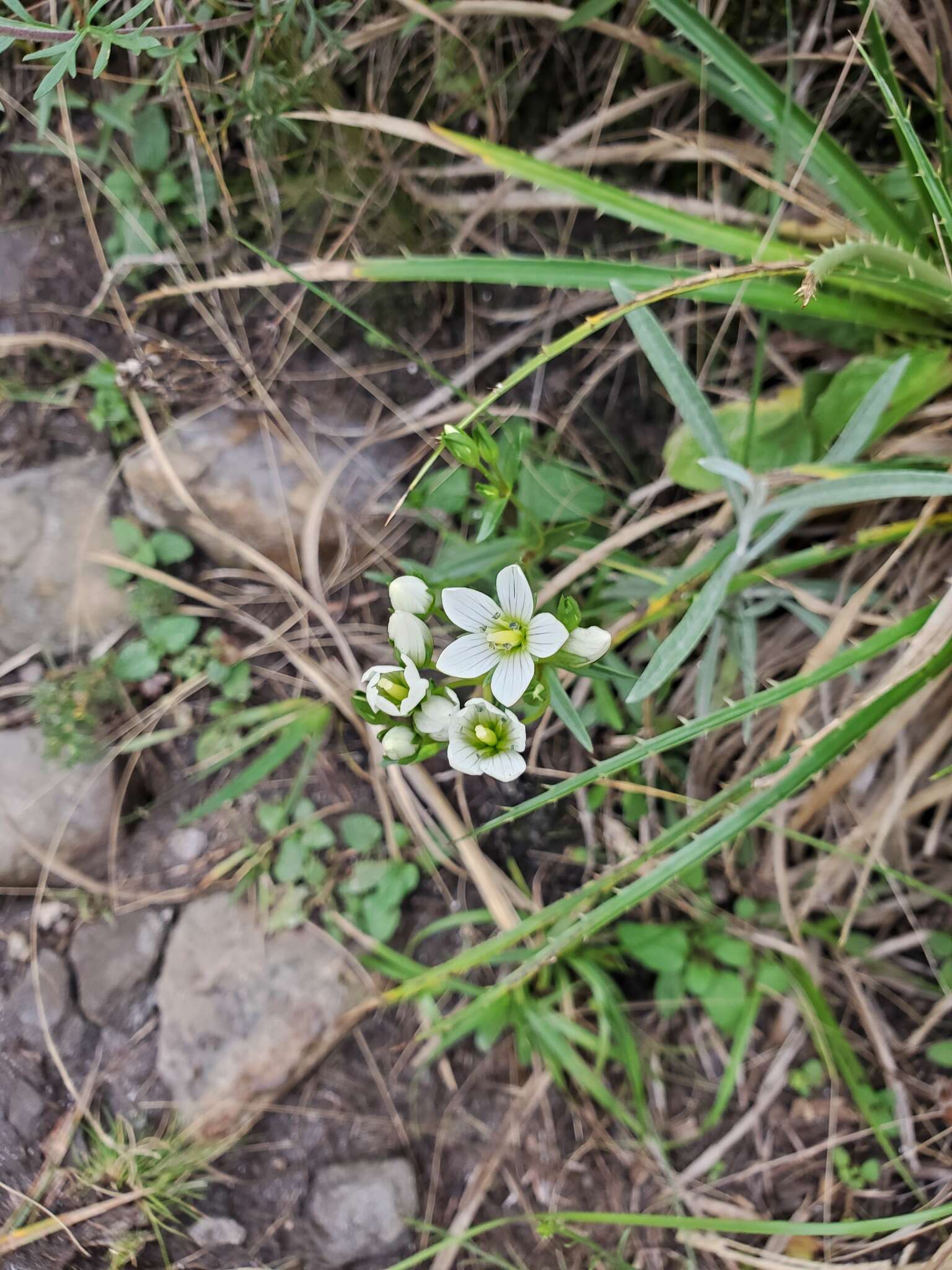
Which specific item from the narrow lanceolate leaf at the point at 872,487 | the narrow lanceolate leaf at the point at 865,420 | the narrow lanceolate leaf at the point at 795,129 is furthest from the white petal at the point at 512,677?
the narrow lanceolate leaf at the point at 795,129

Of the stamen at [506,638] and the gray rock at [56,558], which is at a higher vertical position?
the stamen at [506,638]

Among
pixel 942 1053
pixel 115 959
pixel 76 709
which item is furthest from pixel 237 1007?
pixel 942 1053

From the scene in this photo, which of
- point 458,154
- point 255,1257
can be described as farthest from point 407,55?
point 255,1257

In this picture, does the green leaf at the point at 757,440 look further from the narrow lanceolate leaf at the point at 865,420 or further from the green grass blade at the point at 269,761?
the green grass blade at the point at 269,761

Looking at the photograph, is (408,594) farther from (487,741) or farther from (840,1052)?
(840,1052)

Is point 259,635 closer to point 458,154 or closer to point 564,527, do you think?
point 564,527

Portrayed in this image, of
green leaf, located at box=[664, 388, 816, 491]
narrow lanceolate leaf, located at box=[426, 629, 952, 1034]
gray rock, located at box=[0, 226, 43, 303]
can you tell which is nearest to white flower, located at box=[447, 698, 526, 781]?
narrow lanceolate leaf, located at box=[426, 629, 952, 1034]

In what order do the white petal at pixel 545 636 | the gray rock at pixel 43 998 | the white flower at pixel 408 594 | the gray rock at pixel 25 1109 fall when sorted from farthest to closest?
the gray rock at pixel 43 998, the gray rock at pixel 25 1109, the white flower at pixel 408 594, the white petal at pixel 545 636
